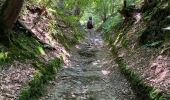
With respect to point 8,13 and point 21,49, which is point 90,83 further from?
point 8,13

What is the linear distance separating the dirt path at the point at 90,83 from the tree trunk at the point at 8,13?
263cm

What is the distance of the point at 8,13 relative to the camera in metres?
10.7

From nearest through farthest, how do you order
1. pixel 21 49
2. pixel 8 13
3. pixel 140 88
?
pixel 140 88
pixel 8 13
pixel 21 49

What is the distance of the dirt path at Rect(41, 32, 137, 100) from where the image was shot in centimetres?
955

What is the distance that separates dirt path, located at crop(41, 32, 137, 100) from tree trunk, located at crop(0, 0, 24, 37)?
8.63 feet

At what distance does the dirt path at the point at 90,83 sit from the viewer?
955cm

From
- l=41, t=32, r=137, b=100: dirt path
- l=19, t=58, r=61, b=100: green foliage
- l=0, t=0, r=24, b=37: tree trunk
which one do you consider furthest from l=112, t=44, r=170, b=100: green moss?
l=0, t=0, r=24, b=37: tree trunk

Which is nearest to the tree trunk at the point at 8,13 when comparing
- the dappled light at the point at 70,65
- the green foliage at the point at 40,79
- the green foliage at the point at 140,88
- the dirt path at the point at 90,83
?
the dappled light at the point at 70,65

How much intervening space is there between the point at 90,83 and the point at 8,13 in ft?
12.7

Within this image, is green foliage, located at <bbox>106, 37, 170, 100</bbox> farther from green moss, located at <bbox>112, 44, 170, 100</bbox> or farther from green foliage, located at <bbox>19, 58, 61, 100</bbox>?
green foliage, located at <bbox>19, 58, 61, 100</bbox>

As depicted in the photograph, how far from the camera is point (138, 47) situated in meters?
13.9

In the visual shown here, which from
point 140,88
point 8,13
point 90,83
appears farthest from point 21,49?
point 140,88

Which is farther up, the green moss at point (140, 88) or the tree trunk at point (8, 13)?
the tree trunk at point (8, 13)

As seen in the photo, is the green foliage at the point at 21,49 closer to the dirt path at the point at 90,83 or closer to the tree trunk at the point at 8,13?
the tree trunk at the point at 8,13
